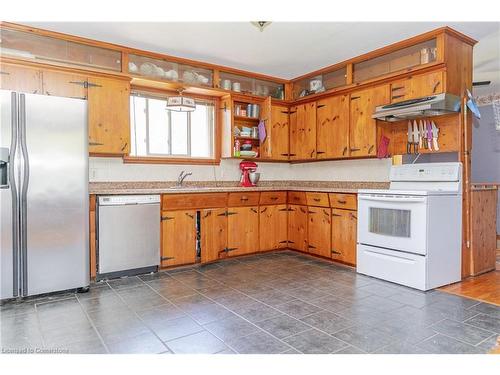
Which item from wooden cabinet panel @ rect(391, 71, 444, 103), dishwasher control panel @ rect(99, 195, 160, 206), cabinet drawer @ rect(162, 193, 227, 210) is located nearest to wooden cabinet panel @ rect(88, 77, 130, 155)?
dishwasher control panel @ rect(99, 195, 160, 206)

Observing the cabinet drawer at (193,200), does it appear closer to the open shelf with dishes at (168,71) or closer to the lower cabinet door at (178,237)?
the lower cabinet door at (178,237)

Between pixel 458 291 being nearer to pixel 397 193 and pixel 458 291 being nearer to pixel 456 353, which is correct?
pixel 397 193

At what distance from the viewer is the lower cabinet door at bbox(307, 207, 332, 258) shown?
14.6ft

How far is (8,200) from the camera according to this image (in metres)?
2.90

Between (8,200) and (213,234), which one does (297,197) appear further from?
(8,200)

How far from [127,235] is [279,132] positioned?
275 cm

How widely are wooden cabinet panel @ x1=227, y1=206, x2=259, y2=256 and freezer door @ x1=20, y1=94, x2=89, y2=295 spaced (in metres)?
1.77

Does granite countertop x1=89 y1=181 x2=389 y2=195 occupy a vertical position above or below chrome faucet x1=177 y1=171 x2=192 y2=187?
below

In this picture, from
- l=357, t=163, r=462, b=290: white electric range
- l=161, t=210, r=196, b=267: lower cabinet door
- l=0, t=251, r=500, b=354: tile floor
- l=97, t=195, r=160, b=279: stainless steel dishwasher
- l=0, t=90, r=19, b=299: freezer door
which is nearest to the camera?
l=0, t=251, r=500, b=354: tile floor

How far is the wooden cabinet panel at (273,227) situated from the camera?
4800 millimetres

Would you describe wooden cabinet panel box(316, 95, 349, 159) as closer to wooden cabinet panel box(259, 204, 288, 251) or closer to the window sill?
wooden cabinet panel box(259, 204, 288, 251)

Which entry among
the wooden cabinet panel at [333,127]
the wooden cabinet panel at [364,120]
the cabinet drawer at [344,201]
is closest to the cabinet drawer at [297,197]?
the cabinet drawer at [344,201]

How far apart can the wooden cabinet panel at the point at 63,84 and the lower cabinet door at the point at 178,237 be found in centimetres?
159

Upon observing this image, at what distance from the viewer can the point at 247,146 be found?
5.15 metres
